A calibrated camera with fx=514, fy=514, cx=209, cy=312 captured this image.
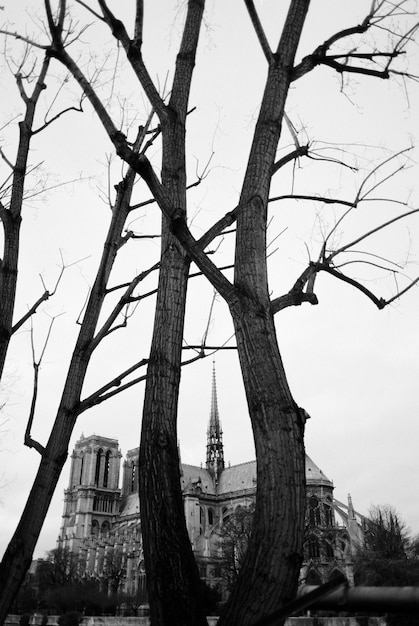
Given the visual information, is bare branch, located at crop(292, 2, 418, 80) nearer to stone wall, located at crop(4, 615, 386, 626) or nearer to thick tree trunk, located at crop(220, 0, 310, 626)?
thick tree trunk, located at crop(220, 0, 310, 626)

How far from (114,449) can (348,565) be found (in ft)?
158

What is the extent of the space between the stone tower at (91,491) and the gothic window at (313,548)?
136 feet

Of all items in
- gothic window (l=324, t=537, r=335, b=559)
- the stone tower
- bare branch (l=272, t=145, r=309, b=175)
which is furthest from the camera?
the stone tower

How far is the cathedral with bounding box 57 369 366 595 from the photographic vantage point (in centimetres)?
4950

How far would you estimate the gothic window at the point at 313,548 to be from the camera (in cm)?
4717

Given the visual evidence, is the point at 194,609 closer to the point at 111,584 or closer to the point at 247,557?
the point at 247,557

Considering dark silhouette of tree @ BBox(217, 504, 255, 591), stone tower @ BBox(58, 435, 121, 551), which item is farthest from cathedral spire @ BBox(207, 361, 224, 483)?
dark silhouette of tree @ BBox(217, 504, 255, 591)

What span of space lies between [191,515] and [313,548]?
2087 cm

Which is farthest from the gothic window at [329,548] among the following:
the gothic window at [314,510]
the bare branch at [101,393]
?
the bare branch at [101,393]

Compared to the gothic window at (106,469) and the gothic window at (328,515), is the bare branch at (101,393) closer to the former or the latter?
the gothic window at (328,515)

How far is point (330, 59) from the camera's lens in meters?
3.97

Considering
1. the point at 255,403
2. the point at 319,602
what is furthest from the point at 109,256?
the point at 319,602

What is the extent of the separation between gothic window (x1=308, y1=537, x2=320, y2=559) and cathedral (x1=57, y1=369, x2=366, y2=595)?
0.09m

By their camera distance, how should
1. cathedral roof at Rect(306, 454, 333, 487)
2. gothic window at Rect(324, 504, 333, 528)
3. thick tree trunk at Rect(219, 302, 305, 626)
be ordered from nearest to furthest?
thick tree trunk at Rect(219, 302, 305, 626) < gothic window at Rect(324, 504, 333, 528) < cathedral roof at Rect(306, 454, 333, 487)
